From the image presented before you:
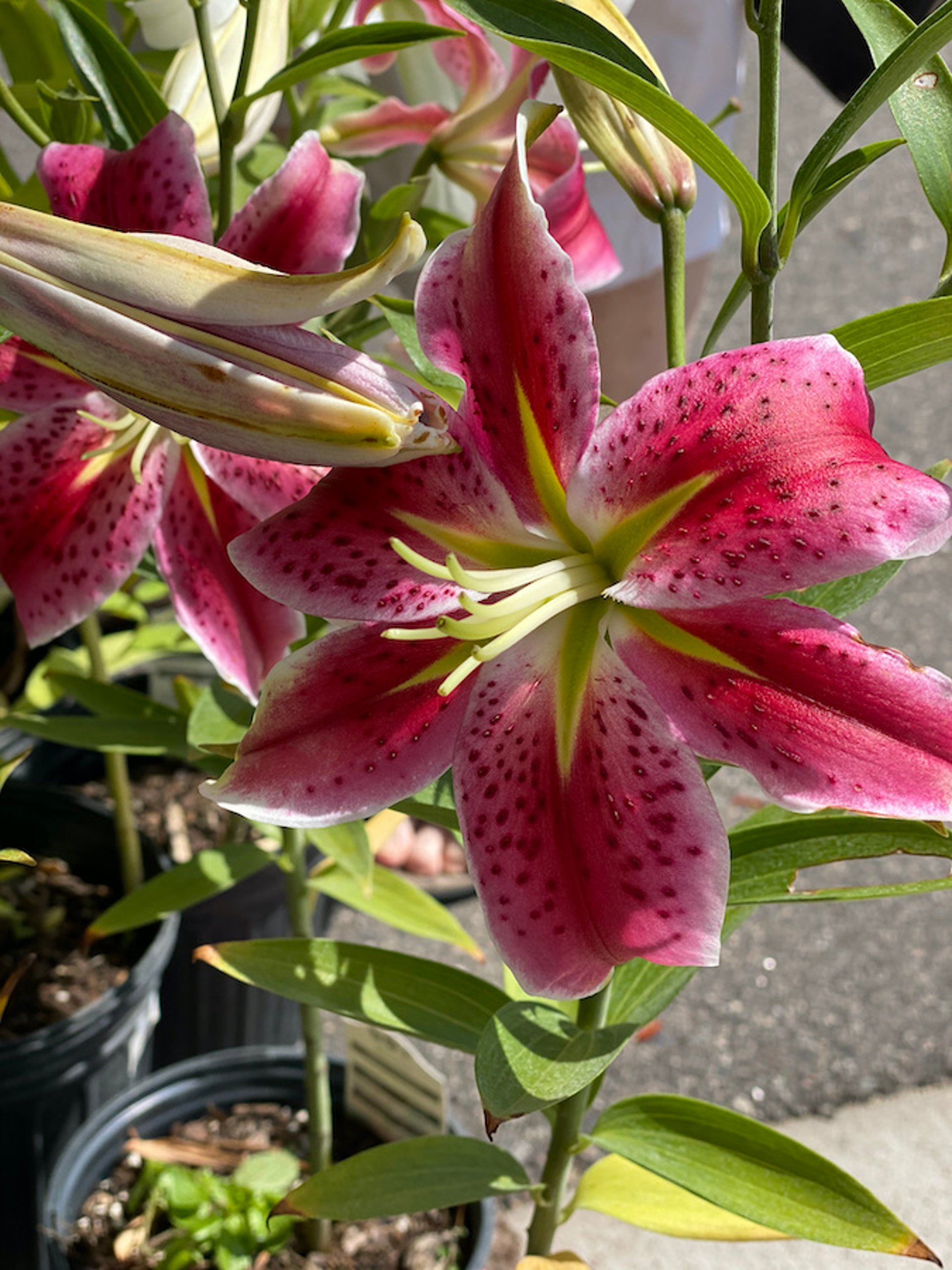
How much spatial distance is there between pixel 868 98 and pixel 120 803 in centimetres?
85

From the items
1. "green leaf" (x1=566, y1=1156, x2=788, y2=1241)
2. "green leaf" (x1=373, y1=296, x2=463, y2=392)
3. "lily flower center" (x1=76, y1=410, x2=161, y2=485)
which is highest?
"green leaf" (x1=373, y1=296, x2=463, y2=392)

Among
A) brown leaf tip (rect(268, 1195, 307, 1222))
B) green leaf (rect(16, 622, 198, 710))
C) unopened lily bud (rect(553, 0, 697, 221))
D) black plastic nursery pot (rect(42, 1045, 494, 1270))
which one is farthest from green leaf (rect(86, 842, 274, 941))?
unopened lily bud (rect(553, 0, 697, 221))

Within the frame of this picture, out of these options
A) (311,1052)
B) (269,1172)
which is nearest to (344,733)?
(311,1052)

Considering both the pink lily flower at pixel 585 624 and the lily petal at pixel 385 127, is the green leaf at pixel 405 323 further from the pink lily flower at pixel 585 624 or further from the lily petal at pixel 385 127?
the lily petal at pixel 385 127

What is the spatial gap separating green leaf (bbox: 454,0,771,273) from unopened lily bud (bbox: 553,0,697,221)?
0.02m

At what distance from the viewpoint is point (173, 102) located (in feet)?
2.30

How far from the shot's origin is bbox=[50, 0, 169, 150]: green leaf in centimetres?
60

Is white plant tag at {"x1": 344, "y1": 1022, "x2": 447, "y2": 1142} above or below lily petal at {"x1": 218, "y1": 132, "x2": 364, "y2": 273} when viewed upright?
below

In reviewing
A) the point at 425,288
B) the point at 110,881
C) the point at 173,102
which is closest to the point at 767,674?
the point at 425,288

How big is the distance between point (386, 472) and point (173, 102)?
1.25 feet

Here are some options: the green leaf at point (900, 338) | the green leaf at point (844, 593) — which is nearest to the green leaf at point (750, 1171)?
the green leaf at point (844, 593)

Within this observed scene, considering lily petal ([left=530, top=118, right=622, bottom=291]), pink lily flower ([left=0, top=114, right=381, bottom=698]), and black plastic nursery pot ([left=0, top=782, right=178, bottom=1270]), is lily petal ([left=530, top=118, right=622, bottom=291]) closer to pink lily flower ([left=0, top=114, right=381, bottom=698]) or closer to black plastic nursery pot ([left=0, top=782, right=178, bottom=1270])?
pink lily flower ([left=0, top=114, right=381, bottom=698])

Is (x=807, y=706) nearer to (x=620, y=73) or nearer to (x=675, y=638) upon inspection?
(x=675, y=638)

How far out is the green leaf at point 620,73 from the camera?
385 millimetres
